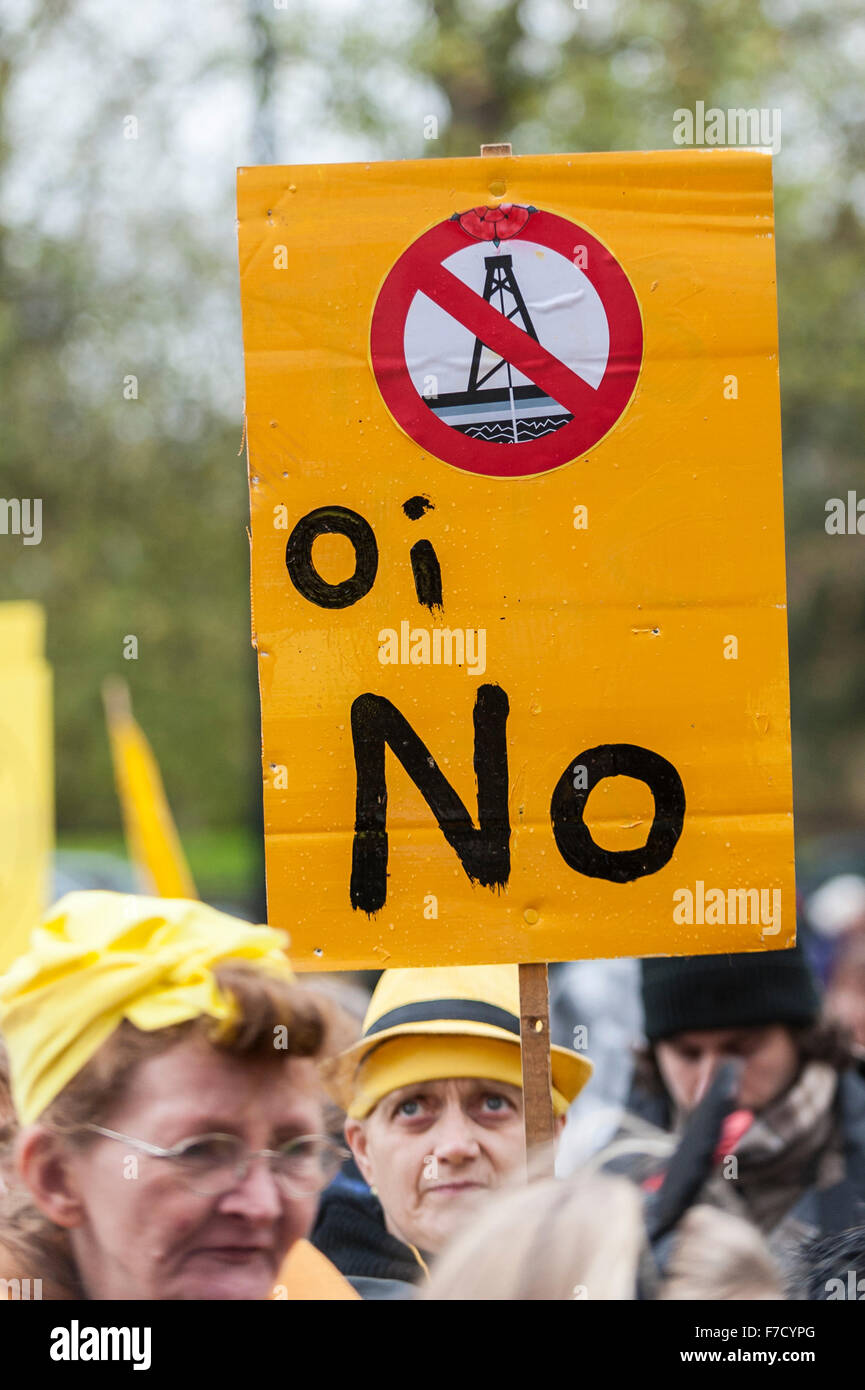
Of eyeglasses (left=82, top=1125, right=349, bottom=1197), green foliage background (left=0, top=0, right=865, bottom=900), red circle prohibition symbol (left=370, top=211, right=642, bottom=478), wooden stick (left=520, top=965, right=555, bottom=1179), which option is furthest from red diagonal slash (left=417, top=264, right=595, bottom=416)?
green foliage background (left=0, top=0, right=865, bottom=900)

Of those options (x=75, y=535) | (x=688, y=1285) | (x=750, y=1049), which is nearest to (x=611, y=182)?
(x=688, y=1285)

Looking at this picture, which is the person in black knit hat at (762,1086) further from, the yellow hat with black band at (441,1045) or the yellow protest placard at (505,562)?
the yellow protest placard at (505,562)

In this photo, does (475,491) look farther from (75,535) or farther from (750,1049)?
(75,535)

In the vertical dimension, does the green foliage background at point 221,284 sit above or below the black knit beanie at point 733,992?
above

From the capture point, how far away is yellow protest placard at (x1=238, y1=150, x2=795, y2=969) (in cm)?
257

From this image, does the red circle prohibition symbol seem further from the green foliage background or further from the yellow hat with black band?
the green foliage background

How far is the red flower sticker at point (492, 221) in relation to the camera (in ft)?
8.53

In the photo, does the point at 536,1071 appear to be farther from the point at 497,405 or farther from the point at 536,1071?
the point at 497,405

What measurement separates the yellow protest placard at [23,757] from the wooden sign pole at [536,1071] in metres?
2.83

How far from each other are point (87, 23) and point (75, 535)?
18.7ft

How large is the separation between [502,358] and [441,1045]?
1.16 meters

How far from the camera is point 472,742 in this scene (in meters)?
2.57

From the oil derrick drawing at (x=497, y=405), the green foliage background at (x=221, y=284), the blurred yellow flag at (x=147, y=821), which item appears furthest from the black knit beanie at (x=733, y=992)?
the green foliage background at (x=221, y=284)

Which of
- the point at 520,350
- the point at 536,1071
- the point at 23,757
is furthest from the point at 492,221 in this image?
the point at 23,757
